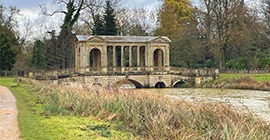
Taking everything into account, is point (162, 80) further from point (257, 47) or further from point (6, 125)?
point (6, 125)

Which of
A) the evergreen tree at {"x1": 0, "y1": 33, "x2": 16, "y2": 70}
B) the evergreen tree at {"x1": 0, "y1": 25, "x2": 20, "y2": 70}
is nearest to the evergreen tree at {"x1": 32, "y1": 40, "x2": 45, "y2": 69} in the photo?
the evergreen tree at {"x1": 0, "y1": 25, "x2": 20, "y2": 70}

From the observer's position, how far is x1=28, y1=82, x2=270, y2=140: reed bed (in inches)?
349

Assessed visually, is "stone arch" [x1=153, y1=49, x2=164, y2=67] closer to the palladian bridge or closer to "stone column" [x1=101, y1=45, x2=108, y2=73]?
the palladian bridge

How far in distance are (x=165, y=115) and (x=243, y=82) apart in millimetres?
26786

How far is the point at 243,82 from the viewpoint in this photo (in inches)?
1410

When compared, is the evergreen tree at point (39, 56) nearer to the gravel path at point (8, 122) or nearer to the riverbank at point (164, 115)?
the gravel path at point (8, 122)

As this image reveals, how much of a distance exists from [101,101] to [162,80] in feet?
95.7

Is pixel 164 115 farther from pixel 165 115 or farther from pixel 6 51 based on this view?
pixel 6 51

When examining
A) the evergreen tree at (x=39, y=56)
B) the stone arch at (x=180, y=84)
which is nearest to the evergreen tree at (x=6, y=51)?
the evergreen tree at (x=39, y=56)

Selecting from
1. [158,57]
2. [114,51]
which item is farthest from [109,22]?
[114,51]

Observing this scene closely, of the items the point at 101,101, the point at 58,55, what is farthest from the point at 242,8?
the point at 101,101

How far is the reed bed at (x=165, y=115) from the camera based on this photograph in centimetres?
886

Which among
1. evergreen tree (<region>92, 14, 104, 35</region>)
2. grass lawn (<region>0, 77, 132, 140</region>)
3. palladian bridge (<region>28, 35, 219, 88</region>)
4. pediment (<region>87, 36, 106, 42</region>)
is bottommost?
grass lawn (<region>0, 77, 132, 140</region>)

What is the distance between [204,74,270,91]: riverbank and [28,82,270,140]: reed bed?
70.3ft
